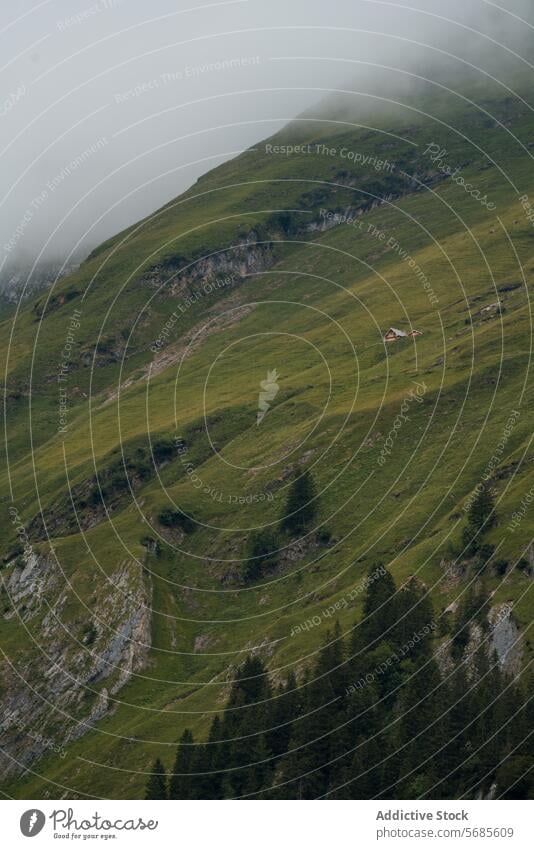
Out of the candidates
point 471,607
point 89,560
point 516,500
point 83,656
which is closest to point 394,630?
point 471,607

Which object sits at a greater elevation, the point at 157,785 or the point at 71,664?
the point at 71,664

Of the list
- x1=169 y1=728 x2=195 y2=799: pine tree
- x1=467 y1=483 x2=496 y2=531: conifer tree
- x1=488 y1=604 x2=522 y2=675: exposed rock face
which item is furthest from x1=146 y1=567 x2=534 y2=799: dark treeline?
x1=467 y1=483 x2=496 y2=531: conifer tree

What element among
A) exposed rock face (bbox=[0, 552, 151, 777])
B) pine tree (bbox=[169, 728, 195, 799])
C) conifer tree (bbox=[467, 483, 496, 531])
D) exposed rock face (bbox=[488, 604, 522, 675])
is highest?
exposed rock face (bbox=[0, 552, 151, 777])

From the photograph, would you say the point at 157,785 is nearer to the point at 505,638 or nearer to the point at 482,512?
the point at 505,638

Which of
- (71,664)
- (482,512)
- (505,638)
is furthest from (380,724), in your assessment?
(71,664)

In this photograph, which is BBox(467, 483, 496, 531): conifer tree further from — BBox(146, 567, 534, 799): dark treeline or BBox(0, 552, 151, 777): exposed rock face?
BBox(0, 552, 151, 777): exposed rock face

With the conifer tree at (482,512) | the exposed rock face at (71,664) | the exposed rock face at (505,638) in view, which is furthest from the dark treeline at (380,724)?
the exposed rock face at (71,664)
